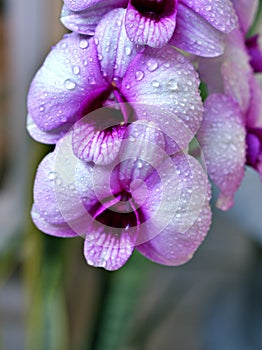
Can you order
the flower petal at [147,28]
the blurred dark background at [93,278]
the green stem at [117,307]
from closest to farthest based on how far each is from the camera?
the flower petal at [147,28]
the green stem at [117,307]
the blurred dark background at [93,278]

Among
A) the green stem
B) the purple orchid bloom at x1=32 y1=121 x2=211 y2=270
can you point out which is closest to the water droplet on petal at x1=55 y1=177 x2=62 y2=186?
the purple orchid bloom at x1=32 y1=121 x2=211 y2=270

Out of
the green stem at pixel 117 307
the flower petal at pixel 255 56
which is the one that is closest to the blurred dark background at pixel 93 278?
the green stem at pixel 117 307

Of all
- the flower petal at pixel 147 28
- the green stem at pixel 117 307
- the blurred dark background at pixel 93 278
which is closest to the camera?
the flower petal at pixel 147 28

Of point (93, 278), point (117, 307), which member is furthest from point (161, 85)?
point (93, 278)

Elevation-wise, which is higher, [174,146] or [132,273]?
[174,146]

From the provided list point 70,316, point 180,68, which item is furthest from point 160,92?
point 70,316

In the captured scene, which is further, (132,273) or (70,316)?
(70,316)

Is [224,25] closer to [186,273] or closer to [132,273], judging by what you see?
[132,273]

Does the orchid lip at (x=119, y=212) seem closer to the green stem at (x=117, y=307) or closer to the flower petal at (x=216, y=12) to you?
the flower petal at (x=216, y=12)

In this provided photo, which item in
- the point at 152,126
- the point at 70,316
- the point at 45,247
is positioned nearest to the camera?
the point at 152,126

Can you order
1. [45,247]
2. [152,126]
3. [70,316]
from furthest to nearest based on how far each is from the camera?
[70,316], [45,247], [152,126]
